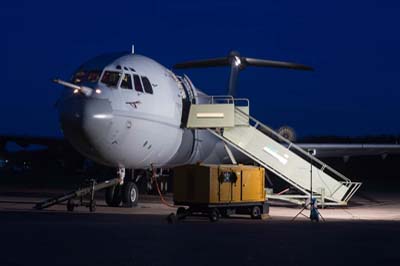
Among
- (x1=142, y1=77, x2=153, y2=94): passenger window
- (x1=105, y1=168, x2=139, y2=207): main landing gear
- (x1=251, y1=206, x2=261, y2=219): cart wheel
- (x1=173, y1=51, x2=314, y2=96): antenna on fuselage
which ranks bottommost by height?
(x1=251, y1=206, x2=261, y2=219): cart wheel

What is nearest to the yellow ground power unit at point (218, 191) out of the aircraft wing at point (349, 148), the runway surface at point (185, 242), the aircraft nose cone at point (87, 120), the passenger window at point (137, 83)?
the runway surface at point (185, 242)

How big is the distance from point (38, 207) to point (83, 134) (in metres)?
4.11

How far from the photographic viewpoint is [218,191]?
19.7m

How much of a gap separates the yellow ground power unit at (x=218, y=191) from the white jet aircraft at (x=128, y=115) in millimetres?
2149

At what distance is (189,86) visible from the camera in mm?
25828

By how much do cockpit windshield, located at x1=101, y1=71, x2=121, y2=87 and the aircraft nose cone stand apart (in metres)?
0.96

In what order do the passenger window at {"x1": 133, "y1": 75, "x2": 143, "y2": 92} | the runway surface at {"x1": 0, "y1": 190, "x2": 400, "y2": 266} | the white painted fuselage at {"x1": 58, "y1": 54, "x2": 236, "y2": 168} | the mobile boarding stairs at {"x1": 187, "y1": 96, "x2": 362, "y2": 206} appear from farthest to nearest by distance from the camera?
the mobile boarding stairs at {"x1": 187, "y1": 96, "x2": 362, "y2": 206}, the passenger window at {"x1": 133, "y1": 75, "x2": 143, "y2": 92}, the white painted fuselage at {"x1": 58, "y1": 54, "x2": 236, "y2": 168}, the runway surface at {"x1": 0, "y1": 190, "x2": 400, "y2": 266}

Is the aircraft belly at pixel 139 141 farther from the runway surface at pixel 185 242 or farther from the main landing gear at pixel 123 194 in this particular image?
the runway surface at pixel 185 242

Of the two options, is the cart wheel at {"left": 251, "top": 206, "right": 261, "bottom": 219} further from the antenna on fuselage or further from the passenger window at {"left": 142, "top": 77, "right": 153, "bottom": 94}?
the antenna on fuselage

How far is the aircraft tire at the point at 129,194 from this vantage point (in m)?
23.6

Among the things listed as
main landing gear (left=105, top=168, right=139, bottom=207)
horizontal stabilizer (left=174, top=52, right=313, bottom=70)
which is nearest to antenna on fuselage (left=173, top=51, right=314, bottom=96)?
horizontal stabilizer (left=174, top=52, right=313, bottom=70)

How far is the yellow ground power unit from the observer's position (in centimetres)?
1953

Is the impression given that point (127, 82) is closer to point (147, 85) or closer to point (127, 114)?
point (147, 85)

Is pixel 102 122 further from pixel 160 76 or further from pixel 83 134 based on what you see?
pixel 160 76
